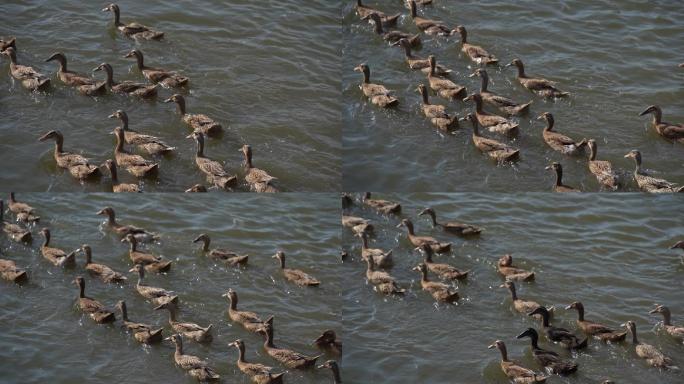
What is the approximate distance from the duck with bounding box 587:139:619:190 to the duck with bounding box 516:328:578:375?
2218 millimetres

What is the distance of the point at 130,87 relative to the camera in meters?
14.1

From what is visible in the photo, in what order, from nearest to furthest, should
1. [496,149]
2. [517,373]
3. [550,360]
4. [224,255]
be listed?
[517,373] → [550,360] → [496,149] → [224,255]

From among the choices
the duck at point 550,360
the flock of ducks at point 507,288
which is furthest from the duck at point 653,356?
the duck at point 550,360

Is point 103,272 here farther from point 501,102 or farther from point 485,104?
point 501,102

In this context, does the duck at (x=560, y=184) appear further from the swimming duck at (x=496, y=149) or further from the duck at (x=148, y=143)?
the duck at (x=148, y=143)

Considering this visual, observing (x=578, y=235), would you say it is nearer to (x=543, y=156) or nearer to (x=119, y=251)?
(x=543, y=156)

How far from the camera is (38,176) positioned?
13.1m

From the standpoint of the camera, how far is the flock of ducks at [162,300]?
1177 cm

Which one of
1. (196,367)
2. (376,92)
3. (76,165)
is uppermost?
(376,92)

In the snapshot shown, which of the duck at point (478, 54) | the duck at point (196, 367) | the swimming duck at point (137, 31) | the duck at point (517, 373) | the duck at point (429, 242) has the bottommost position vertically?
the duck at point (196, 367)

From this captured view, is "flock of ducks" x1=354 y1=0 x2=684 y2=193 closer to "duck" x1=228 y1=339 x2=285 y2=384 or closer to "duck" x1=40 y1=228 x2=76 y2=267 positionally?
"duck" x1=228 y1=339 x2=285 y2=384

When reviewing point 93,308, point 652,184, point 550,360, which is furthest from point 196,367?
point 652,184

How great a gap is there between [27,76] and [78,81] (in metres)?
0.65

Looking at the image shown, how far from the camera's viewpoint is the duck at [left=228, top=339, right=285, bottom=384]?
1153cm
